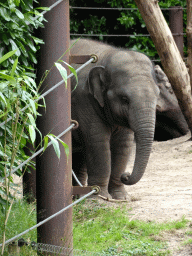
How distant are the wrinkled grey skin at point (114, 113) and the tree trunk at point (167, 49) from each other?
64 cm

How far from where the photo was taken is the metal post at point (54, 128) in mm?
2318

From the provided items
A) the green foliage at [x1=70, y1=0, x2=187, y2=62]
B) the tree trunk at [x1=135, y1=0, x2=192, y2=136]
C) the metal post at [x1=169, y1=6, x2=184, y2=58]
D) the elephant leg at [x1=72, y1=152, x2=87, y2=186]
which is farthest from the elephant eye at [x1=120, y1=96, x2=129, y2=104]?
the green foliage at [x1=70, y1=0, x2=187, y2=62]

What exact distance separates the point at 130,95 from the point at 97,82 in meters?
0.57

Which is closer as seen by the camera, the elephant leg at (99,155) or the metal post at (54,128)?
the metal post at (54,128)

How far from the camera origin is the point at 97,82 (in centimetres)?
564

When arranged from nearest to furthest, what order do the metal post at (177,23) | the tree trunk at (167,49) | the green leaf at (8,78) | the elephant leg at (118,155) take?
the green leaf at (8,78), the elephant leg at (118,155), the tree trunk at (167,49), the metal post at (177,23)

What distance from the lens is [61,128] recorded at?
234cm

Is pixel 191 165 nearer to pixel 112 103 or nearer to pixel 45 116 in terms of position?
pixel 112 103

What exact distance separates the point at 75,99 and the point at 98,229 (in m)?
2.28

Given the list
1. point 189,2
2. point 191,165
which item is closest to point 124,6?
point 189,2


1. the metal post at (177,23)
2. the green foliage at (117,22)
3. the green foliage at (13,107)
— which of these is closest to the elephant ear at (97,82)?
the green foliage at (13,107)

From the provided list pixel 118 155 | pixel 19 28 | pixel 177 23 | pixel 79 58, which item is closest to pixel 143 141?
pixel 118 155

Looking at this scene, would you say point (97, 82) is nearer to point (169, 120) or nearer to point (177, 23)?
point (169, 120)

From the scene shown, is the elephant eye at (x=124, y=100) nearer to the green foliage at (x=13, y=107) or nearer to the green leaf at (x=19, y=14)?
the green foliage at (x=13, y=107)
